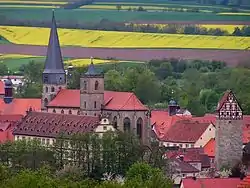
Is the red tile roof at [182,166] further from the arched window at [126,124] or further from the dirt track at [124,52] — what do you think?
the dirt track at [124,52]

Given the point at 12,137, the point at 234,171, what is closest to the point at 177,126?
the point at 12,137

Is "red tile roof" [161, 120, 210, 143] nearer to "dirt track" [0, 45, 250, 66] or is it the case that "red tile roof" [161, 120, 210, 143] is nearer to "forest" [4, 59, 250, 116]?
"forest" [4, 59, 250, 116]

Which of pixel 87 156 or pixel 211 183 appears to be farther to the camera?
pixel 87 156

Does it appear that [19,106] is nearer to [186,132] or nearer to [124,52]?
[186,132]

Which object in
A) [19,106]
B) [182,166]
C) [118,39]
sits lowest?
[118,39]

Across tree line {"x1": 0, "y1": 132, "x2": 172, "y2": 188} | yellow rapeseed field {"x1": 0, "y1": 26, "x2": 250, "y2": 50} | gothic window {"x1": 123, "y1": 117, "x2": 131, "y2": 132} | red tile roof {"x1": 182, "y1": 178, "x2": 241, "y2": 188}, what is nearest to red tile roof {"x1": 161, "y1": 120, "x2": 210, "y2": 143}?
gothic window {"x1": 123, "y1": 117, "x2": 131, "y2": 132}

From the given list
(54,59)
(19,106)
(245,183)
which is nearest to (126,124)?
(54,59)

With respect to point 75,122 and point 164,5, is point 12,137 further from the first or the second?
point 164,5
